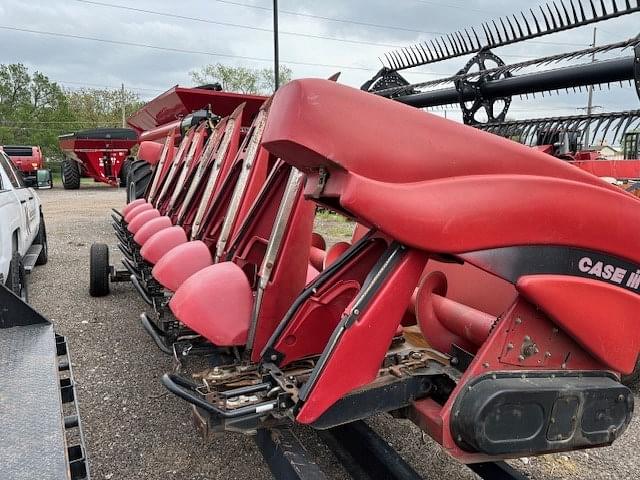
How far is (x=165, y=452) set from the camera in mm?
2979

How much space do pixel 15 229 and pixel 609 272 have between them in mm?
5112

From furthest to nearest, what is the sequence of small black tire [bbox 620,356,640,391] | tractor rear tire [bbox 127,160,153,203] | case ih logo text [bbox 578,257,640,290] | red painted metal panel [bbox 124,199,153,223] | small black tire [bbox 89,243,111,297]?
tractor rear tire [bbox 127,160,153,203]
red painted metal panel [bbox 124,199,153,223]
small black tire [bbox 89,243,111,297]
small black tire [bbox 620,356,640,391]
case ih logo text [bbox 578,257,640,290]

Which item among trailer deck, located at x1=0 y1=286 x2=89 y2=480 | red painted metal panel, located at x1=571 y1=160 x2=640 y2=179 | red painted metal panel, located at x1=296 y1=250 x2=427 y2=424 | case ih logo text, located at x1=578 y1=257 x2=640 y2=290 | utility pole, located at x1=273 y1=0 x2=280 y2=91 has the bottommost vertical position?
trailer deck, located at x1=0 y1=286 x2=89 y2=480

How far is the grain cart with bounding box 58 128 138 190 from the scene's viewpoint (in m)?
20.3

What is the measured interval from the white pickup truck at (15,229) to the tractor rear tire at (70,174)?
57.5ft

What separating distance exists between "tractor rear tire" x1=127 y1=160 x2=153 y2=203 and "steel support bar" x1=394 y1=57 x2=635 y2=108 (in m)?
5.25

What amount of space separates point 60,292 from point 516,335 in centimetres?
584

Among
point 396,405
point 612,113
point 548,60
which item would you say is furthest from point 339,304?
point 612,113

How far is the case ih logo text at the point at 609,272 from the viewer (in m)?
1.93

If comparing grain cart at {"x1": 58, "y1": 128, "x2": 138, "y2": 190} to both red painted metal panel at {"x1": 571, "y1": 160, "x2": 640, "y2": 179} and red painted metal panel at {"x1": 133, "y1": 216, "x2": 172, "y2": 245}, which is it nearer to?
red painted metal panel at {"x1": 133, "y1": 216, "x2": 172, "y2": 245}

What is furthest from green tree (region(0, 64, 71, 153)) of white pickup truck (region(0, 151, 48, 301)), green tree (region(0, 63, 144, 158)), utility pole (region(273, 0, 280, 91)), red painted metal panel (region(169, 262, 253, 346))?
red painted metal panel (region(169, 262, 253, 346))

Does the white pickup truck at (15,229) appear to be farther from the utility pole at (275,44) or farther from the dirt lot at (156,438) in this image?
the utility pole at (275,44)

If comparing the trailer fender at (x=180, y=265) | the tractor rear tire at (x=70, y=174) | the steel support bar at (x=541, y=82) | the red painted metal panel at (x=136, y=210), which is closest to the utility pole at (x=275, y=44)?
the red painted metal panel at (x=136, y=210)

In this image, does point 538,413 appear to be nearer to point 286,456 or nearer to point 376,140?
point 286,456
